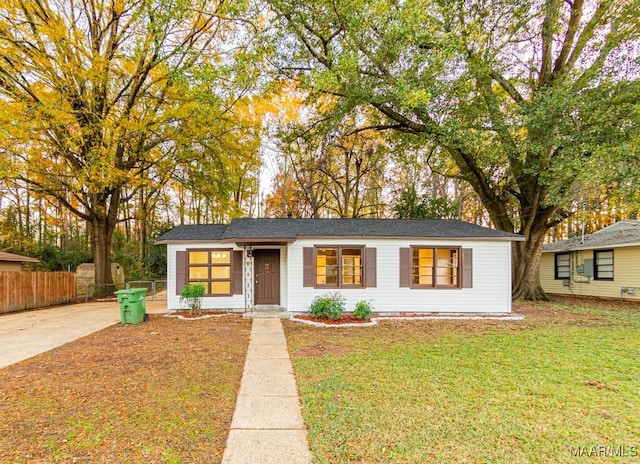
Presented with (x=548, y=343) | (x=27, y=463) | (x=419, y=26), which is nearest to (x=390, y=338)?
(x=548, y=343)

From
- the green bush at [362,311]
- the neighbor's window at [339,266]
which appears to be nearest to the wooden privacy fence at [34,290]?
the neighbor's window at [339,266]

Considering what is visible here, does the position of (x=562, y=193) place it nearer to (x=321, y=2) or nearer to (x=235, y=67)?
(x=321, y=2)

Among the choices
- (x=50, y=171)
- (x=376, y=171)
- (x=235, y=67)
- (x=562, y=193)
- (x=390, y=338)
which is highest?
(x=235, y=67)

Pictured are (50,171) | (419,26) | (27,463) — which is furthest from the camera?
(50,171)

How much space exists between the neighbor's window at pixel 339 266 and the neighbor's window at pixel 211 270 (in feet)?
10.5

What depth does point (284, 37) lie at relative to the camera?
432 inches

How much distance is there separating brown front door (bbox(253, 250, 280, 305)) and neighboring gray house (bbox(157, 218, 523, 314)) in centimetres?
3

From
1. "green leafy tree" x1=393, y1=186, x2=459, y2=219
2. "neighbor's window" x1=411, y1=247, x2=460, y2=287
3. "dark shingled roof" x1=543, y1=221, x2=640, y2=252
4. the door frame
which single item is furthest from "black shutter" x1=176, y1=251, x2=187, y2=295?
"dark shingled roof" x1=543, y1=221, x2=640, y2=252

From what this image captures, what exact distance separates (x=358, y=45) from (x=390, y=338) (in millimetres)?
9005

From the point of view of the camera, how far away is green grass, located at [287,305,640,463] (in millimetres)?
2980

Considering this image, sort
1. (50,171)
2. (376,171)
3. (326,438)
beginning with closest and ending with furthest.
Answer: (326,438), (50,171), (376,171)

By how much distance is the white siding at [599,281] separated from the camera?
13117mm

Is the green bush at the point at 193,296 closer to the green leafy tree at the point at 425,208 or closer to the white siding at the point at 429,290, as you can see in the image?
the white siding at the point at 429,290

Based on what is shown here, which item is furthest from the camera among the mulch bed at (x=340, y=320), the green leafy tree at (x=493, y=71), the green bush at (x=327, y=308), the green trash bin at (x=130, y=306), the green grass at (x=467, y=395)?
the green leafy tree at (x=493, y=71)
